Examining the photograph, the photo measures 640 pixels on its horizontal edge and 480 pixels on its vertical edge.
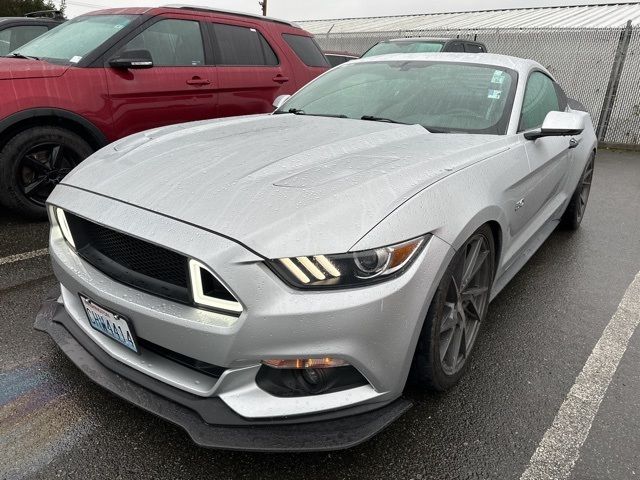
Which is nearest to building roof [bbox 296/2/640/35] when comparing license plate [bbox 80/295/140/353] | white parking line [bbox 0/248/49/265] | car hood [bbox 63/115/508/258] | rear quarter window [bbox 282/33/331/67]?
rear quarter window [bbox 282/33/331/67]

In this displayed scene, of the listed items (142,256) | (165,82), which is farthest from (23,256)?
(142,256)

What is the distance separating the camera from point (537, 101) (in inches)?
125

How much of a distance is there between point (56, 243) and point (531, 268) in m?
3.13

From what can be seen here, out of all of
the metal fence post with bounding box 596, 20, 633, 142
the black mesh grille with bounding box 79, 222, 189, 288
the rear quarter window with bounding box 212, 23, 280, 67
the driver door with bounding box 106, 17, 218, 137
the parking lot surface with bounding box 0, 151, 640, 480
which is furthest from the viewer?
the metal fence post with bounding box 596, 20, 633, 142

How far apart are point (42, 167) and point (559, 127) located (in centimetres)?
367

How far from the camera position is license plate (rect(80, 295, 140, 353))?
170 cm

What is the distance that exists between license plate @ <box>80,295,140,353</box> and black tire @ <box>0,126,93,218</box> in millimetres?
2322

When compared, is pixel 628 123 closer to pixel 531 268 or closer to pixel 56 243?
pixel 531 268

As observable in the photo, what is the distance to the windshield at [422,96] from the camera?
107 inches

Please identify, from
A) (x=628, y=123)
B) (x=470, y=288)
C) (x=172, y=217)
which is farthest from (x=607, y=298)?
(x=628, y=123)

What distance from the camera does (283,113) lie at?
10.9ft

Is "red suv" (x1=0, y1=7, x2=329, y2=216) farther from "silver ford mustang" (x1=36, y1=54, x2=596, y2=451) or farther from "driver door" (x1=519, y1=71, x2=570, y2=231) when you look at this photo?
"driver door" (x1=519, y1=71, x2=570, y2=231)

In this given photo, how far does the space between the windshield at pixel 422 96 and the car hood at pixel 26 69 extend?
1780mm

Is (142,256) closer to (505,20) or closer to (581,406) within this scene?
(581,406)
